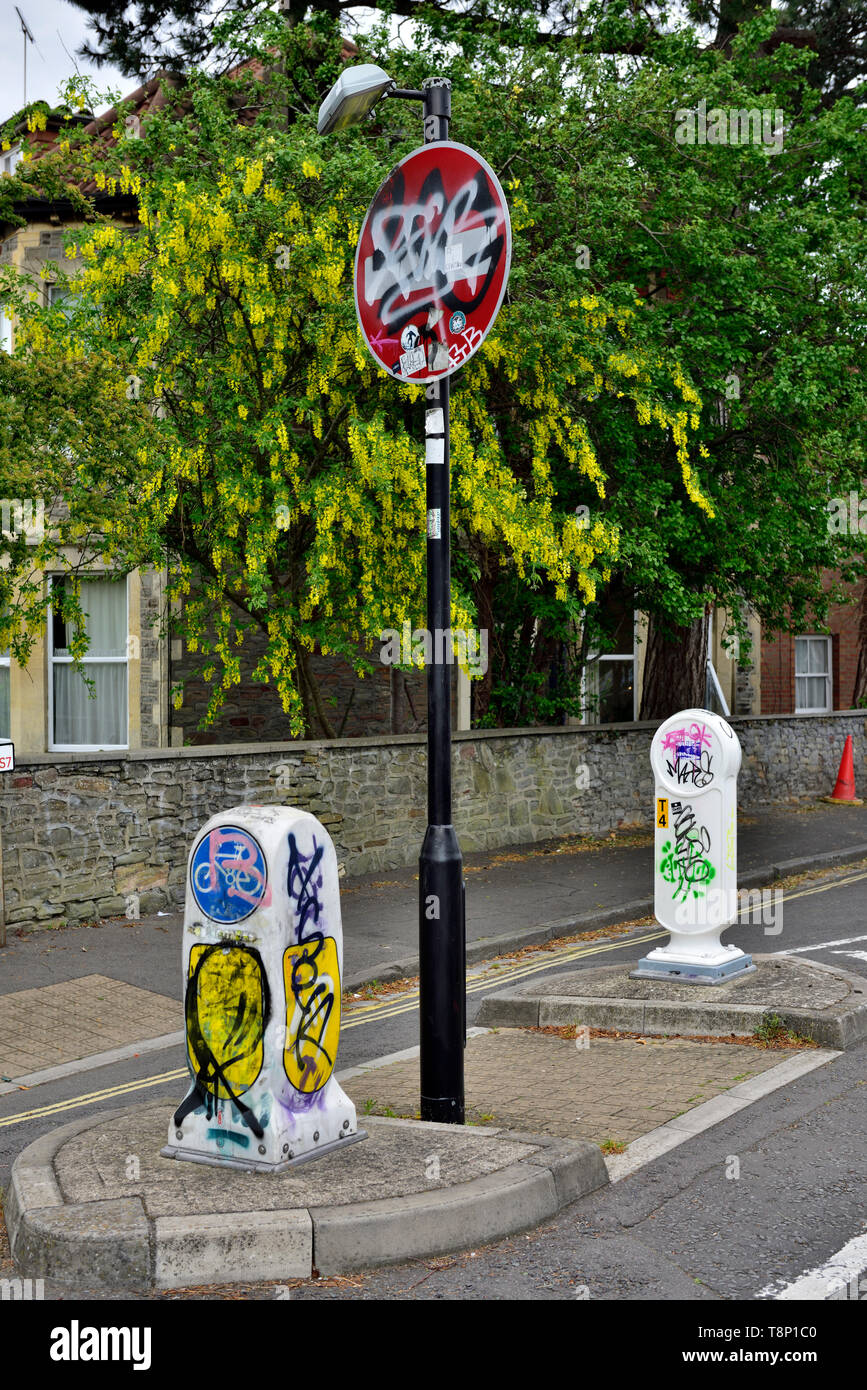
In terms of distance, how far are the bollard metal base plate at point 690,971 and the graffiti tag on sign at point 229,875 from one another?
4052mm

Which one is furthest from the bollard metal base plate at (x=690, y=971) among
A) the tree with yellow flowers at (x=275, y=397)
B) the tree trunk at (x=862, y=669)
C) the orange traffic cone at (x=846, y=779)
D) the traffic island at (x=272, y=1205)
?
the tree trunk at (x=862, y=669)

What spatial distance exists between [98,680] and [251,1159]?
13.3m

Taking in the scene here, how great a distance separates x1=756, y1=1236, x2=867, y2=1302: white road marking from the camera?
13.5 ft

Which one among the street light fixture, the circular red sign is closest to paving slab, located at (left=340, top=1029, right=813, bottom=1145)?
the circular red sign

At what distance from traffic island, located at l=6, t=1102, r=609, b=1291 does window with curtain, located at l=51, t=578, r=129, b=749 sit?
12.5 meters

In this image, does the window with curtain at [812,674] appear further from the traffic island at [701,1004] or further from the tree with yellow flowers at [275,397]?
the traffic island at [701,1004]

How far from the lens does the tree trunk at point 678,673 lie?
18734 millimetres

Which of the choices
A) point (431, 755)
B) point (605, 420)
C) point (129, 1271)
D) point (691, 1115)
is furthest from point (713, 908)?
point (605, 420)

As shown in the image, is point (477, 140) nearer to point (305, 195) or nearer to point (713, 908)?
point (305, 195)

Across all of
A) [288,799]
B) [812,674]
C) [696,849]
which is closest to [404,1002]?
[696,849]

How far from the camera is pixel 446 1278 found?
169 inches

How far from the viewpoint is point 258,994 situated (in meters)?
4.93

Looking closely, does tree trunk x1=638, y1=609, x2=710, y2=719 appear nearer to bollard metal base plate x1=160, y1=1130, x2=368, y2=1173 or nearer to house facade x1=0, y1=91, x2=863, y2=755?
house facade x1=0, y1=91, x2=863, y2=755

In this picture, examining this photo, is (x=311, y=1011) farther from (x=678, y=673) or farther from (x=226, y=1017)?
(x=678, y=673)
